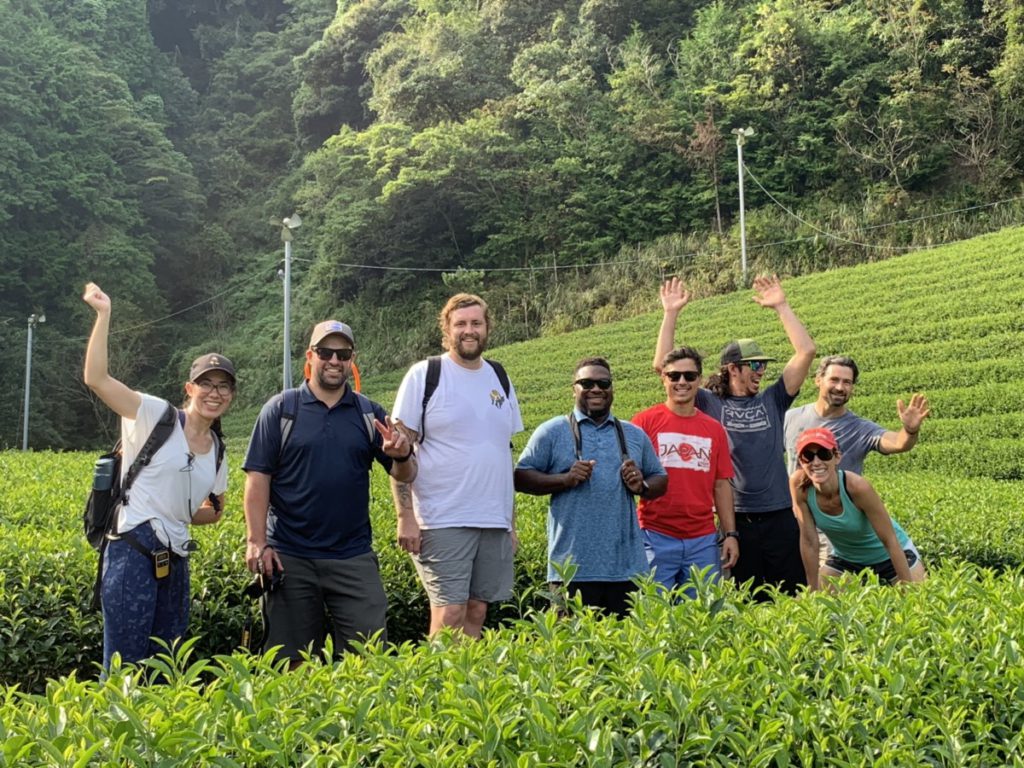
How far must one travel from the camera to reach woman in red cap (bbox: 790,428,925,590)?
3.90 m

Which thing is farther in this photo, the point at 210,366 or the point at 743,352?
the point at 743,352

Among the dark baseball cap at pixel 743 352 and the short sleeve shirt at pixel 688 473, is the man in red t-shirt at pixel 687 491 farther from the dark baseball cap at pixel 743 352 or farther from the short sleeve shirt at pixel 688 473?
the dark baseball cap at pixel 743 352

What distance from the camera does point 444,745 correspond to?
166 cm

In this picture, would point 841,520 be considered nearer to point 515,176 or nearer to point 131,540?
point 131,540

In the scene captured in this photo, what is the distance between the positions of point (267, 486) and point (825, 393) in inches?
116

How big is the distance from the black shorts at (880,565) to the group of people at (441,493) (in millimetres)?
11

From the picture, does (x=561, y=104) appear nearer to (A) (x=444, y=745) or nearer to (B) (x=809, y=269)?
(B) (x=809, y=269)

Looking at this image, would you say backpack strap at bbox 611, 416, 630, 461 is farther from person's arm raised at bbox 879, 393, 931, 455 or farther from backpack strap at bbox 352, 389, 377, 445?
person's arm raised at bbox 879, 393, 931, 455

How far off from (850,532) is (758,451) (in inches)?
32.1

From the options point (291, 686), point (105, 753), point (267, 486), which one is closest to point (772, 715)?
point (291, 686)

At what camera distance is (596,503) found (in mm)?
4156

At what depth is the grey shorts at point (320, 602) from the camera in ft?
12.5

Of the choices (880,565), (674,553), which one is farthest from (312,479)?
(880,565)

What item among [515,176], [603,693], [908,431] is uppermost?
[515,176]
